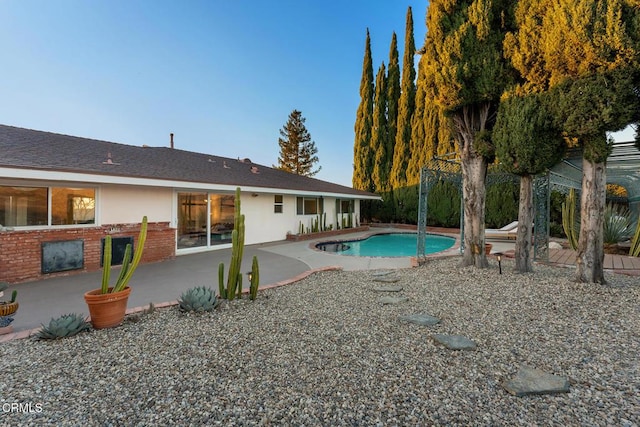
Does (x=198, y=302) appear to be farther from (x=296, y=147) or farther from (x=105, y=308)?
(x=296, y=147)

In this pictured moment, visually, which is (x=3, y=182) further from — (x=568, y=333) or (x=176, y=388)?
(x=568, y=333)

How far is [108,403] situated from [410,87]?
25.6 metres

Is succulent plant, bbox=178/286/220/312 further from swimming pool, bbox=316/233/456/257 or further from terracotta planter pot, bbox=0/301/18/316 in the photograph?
swimming pool, bbox=316/233/456/257

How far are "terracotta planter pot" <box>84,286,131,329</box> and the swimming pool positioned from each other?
864cm

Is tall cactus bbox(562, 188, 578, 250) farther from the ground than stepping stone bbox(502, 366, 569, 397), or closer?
farther from the ground

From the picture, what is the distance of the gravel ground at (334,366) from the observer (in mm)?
2125

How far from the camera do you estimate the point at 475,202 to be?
22.6 ft

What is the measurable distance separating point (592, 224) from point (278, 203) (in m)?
11.1

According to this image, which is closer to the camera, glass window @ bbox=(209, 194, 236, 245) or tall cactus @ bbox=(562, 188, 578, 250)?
tall cactus @ bbox=(562, 188, 578, 250)

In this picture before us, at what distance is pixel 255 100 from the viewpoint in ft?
61.0

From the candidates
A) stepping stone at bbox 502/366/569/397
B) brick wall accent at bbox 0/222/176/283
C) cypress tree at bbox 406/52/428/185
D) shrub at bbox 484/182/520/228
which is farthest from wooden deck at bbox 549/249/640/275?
cypress tree at bbox 406/52/428/185

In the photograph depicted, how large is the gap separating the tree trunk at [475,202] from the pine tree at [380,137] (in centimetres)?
1551

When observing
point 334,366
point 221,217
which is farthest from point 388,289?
point 221,217

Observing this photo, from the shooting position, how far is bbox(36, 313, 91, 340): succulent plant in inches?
132
